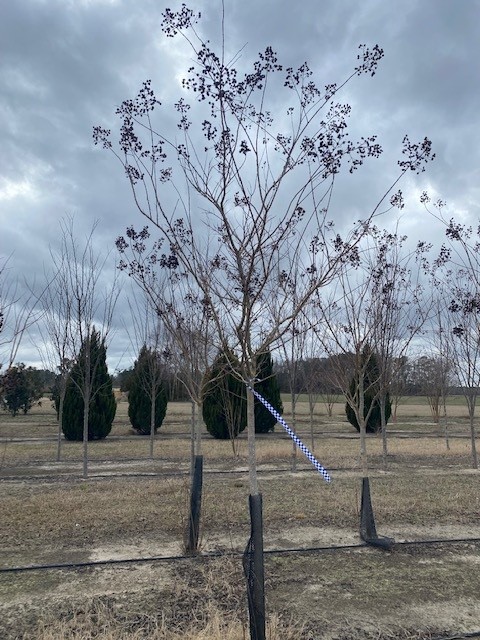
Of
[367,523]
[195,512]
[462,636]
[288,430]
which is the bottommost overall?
[462,636]

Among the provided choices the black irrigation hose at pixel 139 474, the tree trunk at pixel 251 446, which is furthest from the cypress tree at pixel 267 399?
the tree trunk at pixel 251 446

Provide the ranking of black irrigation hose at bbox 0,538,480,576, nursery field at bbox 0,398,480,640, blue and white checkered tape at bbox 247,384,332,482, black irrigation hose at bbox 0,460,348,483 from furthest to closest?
black irrigation hose at bbox 0,460,348,483 → black irrigation hose at bbox 0,538,480,576 → blue and white checkered tape at bbox 247,384,332,482 → nursery field at bbox 0,398,480,640

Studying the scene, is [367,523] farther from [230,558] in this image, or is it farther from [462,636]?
[462,636]

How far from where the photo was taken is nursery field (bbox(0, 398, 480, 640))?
11.5 feet

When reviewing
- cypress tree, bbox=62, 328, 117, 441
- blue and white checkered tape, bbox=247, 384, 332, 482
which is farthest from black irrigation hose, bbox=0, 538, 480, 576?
cypress tree, bbox=62, 328, 117, 441

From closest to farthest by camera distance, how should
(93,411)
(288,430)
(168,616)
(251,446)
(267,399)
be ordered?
(168,616), (251,446), (288,430), (93,411), (267,399)

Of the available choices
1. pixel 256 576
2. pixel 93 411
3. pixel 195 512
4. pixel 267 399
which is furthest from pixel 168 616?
pixel 267 399

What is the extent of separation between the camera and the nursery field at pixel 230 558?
3.49 meters

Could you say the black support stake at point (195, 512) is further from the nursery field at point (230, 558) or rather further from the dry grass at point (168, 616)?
the dry grass at point (168, 616)

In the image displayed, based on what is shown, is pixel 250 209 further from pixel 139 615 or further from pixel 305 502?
pixel 305 502

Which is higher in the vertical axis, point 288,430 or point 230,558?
point 288,430

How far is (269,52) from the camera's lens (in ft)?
11.7

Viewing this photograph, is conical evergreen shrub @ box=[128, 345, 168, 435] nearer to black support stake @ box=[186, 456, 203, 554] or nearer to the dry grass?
black support stake @ box=[186, 456, 203, 554]

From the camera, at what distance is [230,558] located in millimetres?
4695
